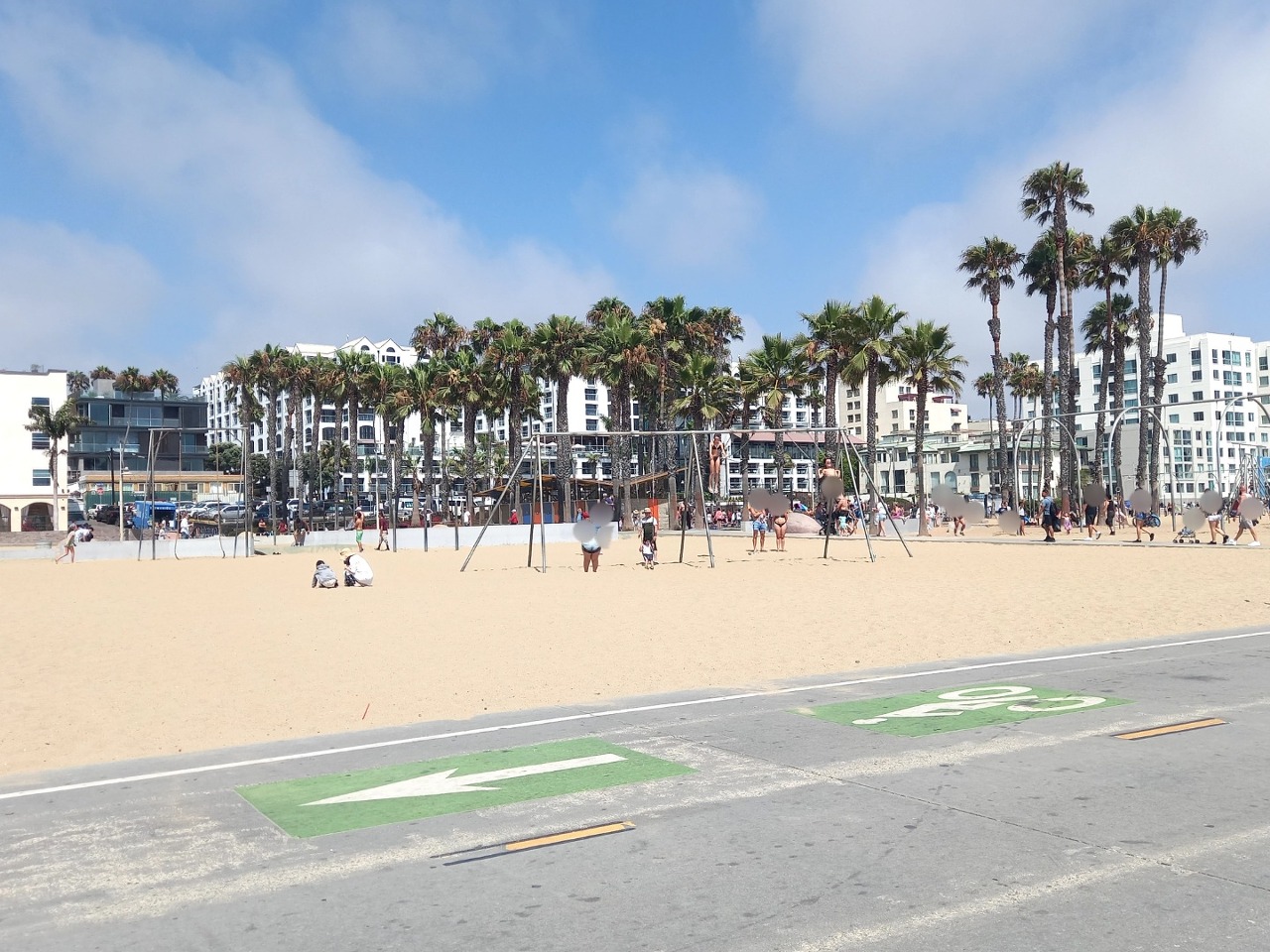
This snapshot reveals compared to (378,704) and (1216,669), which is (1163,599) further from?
(378,704)

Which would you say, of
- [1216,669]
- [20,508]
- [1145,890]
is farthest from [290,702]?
[20,508]

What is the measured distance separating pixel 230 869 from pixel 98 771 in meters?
3.10

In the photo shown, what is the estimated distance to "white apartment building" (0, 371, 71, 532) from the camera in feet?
276

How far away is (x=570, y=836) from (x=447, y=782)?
1.64 meters

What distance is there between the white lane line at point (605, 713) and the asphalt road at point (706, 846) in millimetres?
67

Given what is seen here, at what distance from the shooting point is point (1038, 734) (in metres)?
8.49

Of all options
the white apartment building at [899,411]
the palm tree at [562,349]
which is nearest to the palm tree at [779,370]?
the palm tree at [562,349]

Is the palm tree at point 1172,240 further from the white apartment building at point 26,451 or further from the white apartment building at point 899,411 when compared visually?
the white apartment building at point 899,411

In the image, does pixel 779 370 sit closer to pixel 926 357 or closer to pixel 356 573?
pixel 926 357

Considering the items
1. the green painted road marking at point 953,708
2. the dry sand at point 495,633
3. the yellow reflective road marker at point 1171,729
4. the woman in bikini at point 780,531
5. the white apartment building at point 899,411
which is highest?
the white apartment building at point 899,411

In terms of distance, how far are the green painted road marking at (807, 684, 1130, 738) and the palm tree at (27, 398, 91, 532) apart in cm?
8219

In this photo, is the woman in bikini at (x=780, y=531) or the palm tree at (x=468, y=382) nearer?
the woman in bikini at (x=780, y=531)

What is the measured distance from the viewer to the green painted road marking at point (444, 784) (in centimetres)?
674

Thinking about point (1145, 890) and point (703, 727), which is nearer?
point (1145, 890)
